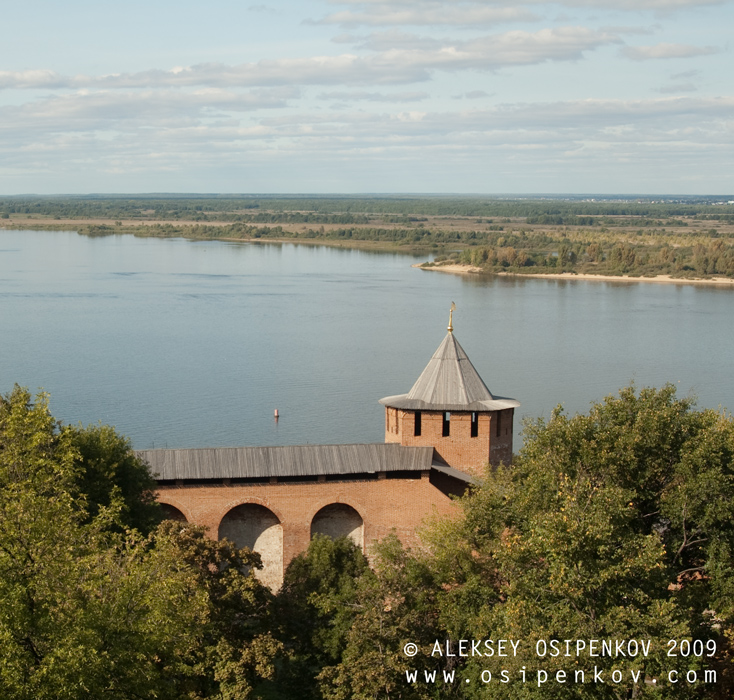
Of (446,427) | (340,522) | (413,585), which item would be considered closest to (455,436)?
(446,427)

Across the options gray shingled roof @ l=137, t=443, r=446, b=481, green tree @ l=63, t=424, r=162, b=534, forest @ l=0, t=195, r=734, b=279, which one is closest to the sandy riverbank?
forest @ l=0, t=195, r=734, b=279

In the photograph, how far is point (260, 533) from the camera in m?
14.4

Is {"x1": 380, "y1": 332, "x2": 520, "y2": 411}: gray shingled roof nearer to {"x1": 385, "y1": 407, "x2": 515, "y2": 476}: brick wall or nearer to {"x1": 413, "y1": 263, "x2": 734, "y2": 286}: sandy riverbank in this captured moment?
{"x1": 385, "y1": 407, "x2": 515, "y2": 476}: brick wall

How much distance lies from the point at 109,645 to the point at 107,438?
522 centimetres

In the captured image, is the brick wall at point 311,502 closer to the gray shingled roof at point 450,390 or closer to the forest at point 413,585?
the forest at point 413,585

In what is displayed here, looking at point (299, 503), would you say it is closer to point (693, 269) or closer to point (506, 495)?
point (506, 495)

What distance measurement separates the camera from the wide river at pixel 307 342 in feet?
96.2

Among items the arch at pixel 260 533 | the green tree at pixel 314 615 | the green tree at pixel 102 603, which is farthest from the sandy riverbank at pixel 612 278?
the green tree at pixel 102 603

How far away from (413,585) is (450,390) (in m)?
3.72

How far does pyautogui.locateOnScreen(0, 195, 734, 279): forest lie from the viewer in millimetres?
75750

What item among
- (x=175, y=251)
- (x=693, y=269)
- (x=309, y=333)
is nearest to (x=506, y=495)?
(x=309, y=333)

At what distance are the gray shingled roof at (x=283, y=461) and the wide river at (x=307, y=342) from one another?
16.1 ft

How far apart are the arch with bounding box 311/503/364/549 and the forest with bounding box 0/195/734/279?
201 ft

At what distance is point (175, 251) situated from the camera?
288 ft
